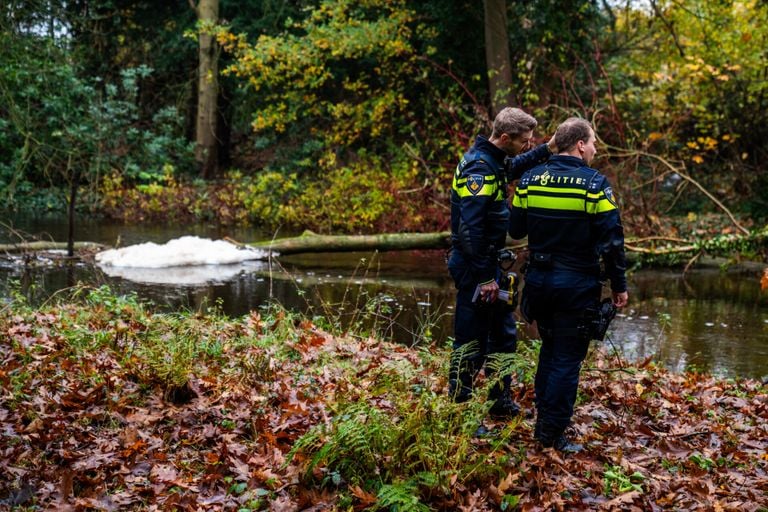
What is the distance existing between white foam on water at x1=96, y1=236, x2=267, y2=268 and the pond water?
1.11ft

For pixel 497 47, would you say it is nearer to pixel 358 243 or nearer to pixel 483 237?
pixel 358 243

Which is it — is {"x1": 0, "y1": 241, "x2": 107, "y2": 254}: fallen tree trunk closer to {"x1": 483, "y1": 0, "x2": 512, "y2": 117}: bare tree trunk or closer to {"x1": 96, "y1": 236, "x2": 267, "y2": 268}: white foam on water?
{"x1": 96, "y1": 236, "x2": 267, "y2": 268}: white foam on water

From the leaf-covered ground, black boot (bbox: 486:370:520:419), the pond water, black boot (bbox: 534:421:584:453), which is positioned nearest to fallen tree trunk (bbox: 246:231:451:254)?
the pond water

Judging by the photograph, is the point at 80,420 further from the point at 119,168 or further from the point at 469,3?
the point at 119,168

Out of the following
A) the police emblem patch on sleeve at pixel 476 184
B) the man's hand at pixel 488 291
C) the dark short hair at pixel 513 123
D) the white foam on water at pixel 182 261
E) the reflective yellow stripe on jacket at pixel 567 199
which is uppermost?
the dark short hair at pixel 513 123

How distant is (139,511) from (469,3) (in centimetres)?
1664

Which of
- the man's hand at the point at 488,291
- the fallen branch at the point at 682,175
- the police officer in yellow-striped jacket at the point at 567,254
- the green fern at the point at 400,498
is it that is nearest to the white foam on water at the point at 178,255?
the fallen branch at the point at 682,175

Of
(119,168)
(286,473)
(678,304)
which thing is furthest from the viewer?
(119,168)

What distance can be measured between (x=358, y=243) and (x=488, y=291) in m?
9.81

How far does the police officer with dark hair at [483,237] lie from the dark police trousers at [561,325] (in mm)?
298

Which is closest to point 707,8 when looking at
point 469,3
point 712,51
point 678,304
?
point 712,51

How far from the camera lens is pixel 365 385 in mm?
5750

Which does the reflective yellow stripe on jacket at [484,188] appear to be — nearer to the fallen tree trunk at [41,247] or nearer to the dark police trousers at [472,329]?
the dark police trousers at [472,329]

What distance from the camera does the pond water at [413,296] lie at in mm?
8734
